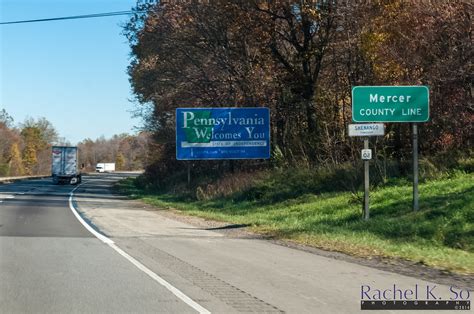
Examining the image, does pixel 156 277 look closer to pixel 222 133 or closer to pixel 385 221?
pixel 385 221

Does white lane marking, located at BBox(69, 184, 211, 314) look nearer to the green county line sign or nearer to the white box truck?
the green county line sign

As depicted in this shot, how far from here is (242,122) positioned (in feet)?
95.8

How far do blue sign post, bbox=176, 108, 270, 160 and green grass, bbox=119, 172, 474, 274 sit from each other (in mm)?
4272

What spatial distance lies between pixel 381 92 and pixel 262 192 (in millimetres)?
11378

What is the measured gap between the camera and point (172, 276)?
9914mm

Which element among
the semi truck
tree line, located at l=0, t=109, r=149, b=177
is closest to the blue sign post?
the semi truck

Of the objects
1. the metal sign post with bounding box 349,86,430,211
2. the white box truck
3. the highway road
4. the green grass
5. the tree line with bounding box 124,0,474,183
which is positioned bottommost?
the highway road

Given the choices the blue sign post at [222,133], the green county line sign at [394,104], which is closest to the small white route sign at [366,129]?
the green county line sign at [394,104]

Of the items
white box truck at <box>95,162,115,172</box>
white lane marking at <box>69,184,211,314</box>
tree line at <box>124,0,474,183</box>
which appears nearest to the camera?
white lane marking at <box>69,184,211,314</box>

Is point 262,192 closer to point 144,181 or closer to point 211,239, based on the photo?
point 211,239

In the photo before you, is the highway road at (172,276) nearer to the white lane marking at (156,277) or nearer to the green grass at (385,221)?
the white lane marking at (156,277)

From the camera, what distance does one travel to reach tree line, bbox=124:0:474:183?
22906mm

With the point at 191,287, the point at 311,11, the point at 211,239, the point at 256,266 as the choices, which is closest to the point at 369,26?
the point at 311,11

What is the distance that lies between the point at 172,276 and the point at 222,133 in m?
19.5
